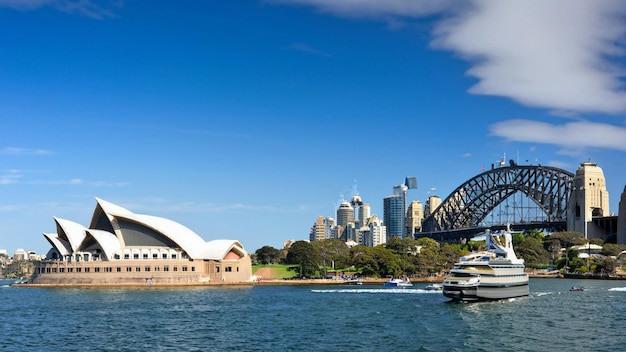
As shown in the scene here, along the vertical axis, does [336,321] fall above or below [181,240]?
below

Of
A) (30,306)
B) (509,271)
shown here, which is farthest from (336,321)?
(30,306)

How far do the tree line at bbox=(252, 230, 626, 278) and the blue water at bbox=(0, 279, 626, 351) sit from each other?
4106 cm

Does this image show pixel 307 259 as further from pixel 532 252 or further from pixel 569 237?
pixel 569 237

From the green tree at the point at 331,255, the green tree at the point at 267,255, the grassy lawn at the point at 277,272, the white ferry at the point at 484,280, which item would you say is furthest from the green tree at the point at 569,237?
the white ferry at the point at 484,280

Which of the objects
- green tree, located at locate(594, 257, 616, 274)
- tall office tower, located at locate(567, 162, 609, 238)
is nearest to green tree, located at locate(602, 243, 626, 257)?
green tree, located at locate(594, 257, 616, 274)

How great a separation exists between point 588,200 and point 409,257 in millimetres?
54211

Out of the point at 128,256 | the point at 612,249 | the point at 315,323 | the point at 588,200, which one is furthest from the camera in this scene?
the point at 588,200

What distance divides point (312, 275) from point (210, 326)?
244 feet

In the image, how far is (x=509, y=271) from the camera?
77062mm

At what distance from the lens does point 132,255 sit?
11919 cm

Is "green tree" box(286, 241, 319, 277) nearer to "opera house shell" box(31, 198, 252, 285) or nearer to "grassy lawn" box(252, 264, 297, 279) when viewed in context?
"grassy lawn" box(252, 264, 297, 279)

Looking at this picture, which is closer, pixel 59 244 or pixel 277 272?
pixel 59 244

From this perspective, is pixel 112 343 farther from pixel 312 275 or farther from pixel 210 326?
pixel 312 275

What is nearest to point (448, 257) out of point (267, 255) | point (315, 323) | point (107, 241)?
point (267, 255)
